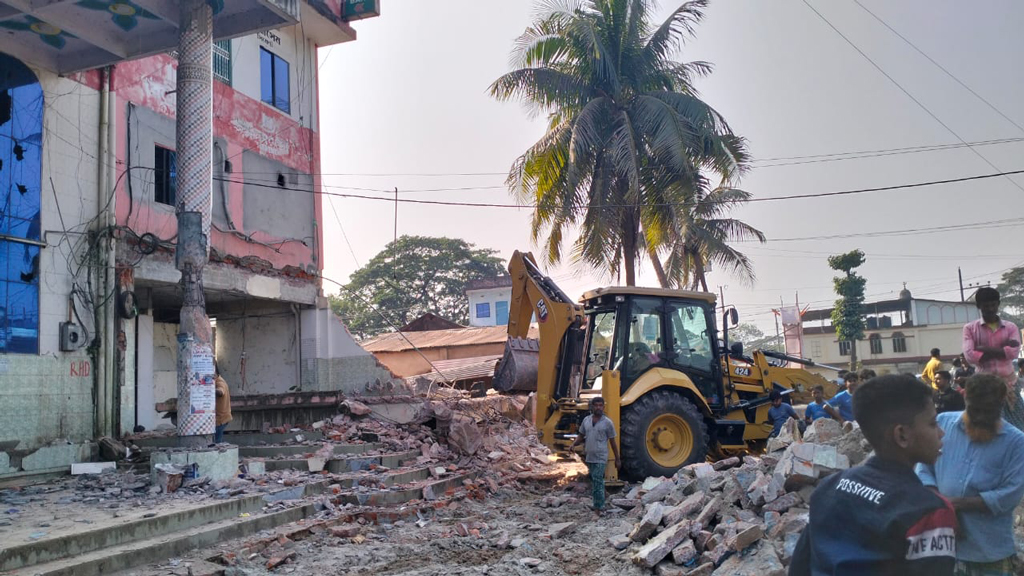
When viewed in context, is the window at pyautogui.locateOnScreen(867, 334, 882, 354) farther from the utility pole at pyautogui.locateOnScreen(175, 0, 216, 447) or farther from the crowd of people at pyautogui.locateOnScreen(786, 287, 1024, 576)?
the crowd of people at pyautogui.locateOnScreen(786, 287, 1024, 576)

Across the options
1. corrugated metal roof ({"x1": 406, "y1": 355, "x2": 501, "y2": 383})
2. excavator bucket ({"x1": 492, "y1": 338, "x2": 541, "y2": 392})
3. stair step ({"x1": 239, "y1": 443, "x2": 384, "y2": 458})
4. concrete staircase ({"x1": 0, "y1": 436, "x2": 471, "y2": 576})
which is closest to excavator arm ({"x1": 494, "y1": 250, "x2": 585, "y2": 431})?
excavator bucket ({"x1": 492, "y1": 338, "x2": 541, "y2": 392})

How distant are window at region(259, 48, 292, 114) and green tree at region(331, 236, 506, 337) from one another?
2596 centimetres

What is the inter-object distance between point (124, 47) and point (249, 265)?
4636mm

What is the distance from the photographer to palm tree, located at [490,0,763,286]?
16.8 m

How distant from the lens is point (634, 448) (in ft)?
Answer: 31.8

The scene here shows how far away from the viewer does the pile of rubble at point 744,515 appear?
6098 mm

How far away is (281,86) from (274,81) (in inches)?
8.2

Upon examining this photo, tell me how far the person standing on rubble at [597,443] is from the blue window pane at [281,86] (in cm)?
1096

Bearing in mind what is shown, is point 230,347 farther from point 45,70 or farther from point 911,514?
point 911,514

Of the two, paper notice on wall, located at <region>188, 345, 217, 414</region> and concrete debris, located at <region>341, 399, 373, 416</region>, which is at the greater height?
paper notice on wall, located at <region>188, 345, 217, 414</region>

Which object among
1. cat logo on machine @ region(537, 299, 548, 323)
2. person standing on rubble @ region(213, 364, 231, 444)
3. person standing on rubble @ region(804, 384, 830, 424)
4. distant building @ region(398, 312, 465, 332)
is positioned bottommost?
person standing on rubble @ region(804, 384, 830, 424)

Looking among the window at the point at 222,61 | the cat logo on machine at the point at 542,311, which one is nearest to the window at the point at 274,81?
the window at the point at 222,61

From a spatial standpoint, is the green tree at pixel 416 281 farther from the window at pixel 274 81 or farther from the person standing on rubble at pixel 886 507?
the person standing on rubble at pixel 886 507

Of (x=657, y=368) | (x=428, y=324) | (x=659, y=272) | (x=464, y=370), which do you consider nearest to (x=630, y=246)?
(x=659, y=272)
